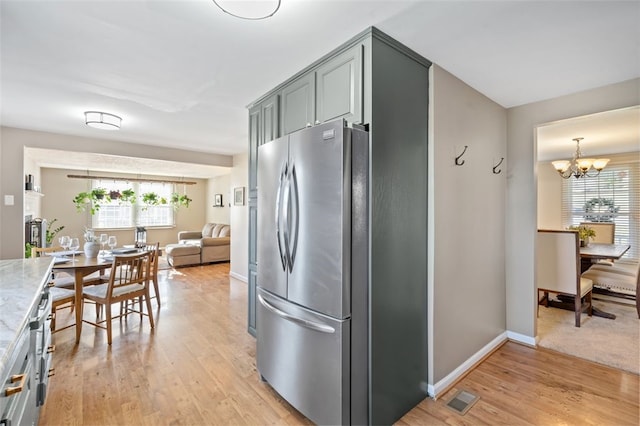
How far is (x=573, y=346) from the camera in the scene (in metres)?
2.96

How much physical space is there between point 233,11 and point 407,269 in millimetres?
1809

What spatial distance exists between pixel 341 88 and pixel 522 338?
310 cm

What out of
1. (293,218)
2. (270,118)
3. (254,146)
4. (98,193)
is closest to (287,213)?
(293,218)

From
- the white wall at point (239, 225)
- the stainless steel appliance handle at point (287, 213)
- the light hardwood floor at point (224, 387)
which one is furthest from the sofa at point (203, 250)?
the stainless steel appliance handle at point (287, 213)

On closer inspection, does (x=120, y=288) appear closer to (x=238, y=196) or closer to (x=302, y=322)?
(x=302, y=322)

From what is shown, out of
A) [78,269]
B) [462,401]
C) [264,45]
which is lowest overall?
[462,401]

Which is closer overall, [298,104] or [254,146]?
[298,104]

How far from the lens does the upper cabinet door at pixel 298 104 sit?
2252 millimetres

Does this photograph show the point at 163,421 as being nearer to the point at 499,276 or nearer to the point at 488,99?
the point at 499,276

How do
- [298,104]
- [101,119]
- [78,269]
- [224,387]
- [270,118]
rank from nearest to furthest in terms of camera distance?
[224,387] < [298,104] < [270,118] < [78,269] < [101,119]

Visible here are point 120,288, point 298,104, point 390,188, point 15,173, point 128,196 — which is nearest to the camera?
point 390,188

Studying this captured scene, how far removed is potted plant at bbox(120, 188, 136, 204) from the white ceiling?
5842 mm

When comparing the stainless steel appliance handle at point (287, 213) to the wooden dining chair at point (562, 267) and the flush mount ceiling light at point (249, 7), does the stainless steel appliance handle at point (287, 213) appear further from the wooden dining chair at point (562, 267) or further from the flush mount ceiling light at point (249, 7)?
the wooden dining chair at point (562, 267)

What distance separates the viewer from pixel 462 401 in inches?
83.4
